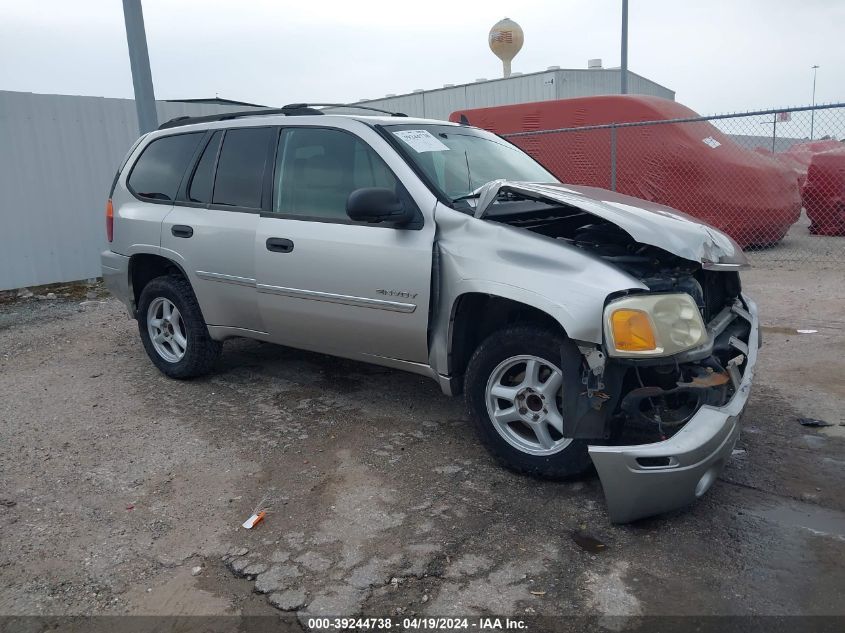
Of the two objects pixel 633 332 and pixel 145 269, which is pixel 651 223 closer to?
pixel 633 332

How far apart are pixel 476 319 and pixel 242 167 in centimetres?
205

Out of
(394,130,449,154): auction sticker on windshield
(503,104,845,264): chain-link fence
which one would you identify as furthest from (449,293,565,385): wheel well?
(503,104,845,264): chain-link fence

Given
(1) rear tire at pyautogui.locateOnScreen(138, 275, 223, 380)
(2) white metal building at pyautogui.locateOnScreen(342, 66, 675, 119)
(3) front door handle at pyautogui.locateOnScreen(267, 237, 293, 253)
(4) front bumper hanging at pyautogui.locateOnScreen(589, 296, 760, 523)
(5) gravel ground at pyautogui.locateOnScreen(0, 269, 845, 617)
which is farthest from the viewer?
(2) white metal building at pyautogui.locateOnScreen(342, 66, 675, 119)

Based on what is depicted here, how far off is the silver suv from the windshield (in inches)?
0.7

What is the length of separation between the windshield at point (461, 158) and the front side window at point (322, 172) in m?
0.24

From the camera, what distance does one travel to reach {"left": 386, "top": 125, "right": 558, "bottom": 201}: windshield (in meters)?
3.96

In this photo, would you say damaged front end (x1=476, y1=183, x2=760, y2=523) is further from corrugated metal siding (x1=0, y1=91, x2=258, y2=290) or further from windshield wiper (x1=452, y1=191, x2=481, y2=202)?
corrugated metal siding (x1=0, y1=91, x2=258, y2=290)

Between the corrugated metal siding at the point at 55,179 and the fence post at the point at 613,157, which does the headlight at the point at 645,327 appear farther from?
the corrugated metal siding at the point at 55,179

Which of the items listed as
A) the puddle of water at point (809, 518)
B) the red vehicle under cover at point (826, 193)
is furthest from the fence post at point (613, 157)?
the puddle of water at point (809, 518)

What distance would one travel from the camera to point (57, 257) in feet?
31.6

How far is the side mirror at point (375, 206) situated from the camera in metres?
3.53

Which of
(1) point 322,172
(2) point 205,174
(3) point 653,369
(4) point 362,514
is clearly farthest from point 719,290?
(2) point 205,174

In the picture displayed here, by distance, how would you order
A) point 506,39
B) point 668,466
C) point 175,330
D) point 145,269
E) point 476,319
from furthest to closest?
1. point 506,39
2. point 145,269
3. point 175,330
4. point 476,319
5. point 668,466

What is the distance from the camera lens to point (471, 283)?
346cm
